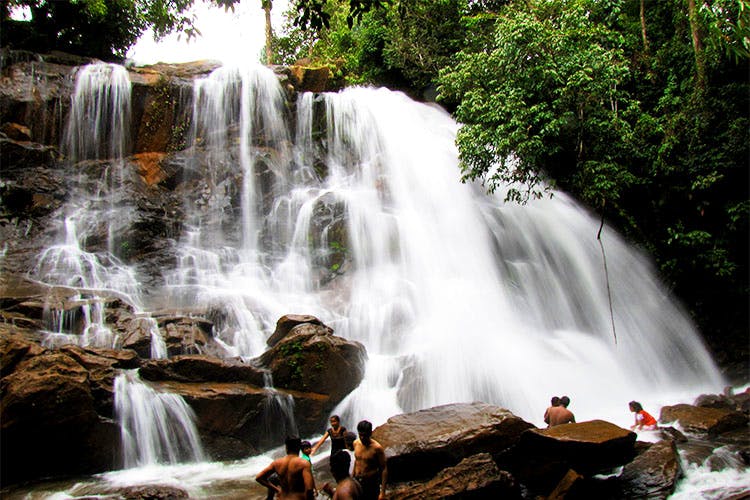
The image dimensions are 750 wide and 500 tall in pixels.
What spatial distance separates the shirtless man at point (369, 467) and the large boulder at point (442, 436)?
106cm

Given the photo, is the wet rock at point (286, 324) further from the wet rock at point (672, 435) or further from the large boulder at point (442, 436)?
the wet rock at point (672, 435)

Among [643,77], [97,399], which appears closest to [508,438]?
[97,399]

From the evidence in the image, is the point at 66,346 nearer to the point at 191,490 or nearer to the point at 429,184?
the point at 191,490

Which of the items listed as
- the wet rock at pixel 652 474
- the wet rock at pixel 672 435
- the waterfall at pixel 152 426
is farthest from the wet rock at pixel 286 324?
the wet rock at pixel 672 435

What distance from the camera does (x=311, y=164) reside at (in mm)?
16906

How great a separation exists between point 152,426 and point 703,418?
895cm

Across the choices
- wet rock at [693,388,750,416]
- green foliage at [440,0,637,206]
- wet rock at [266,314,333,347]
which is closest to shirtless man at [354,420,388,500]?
wet rock at [266,314,333,347]

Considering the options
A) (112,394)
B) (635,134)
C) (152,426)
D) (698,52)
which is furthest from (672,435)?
(698,52)

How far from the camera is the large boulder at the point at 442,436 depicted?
6215mm

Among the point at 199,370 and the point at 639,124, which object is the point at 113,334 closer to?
the point at 199,370

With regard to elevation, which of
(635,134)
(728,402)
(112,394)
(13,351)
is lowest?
(728,402)

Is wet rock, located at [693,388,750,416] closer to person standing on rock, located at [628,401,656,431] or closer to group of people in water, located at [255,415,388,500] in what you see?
person standing on rock, located at [628,401,656,431]

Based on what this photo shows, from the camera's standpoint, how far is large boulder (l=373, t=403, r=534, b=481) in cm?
621

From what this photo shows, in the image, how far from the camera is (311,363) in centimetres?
893
